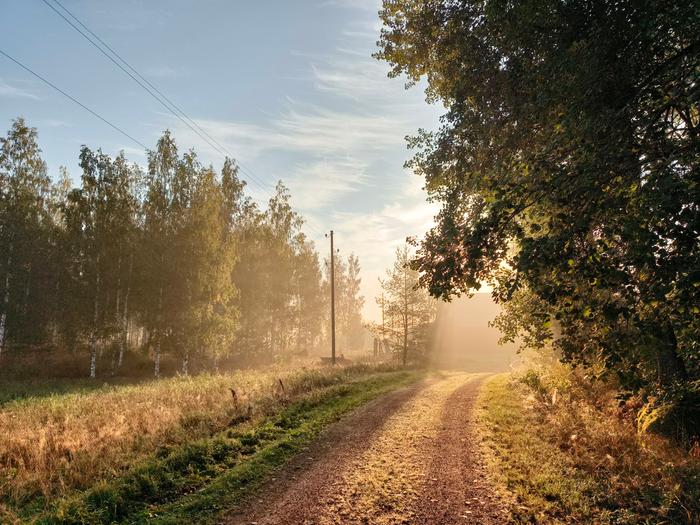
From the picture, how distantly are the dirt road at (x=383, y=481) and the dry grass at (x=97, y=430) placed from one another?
3.57 metres

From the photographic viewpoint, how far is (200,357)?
3675cm

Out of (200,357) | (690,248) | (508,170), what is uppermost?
(508,170)

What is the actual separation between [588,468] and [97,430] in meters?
12.8

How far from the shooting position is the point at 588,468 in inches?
313

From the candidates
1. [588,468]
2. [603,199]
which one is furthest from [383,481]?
[603,199]

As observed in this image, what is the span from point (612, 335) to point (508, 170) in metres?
2.67

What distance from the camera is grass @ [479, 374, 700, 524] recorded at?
6.21 metres

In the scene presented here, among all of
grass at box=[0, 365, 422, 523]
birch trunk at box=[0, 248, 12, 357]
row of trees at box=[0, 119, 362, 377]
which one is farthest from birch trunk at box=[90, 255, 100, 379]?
grass at box=[0, 365, 422, 523]

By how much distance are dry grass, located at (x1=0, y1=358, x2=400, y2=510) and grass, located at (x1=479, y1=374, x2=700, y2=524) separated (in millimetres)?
7544

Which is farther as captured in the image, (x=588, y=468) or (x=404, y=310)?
(x=404, y=310)

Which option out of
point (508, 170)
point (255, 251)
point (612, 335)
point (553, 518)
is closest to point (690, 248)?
point (612, 335)

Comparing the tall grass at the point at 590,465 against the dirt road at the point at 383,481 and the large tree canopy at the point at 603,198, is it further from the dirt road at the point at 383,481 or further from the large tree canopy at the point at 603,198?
the large tree canopy at the point at 603,198

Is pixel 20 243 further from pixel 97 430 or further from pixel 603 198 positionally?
pixel 603 198

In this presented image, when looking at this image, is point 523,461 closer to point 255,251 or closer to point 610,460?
point 610,460
